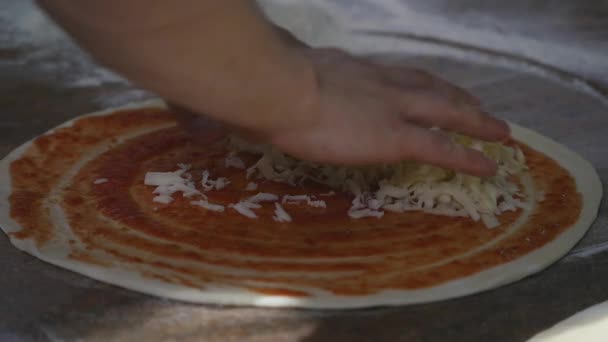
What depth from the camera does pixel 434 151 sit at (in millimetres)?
1301

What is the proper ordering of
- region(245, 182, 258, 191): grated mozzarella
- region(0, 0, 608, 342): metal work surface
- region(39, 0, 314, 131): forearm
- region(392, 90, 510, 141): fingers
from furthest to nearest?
region(245, 182, 258, 191): grated mozzarella → region(392, 90, 510, 141): fingers → region(0, 0, 608, 342): metal work surface → region(39, 0, 314, 131): forearm

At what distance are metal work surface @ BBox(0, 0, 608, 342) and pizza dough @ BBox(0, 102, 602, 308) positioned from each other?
0.07ft

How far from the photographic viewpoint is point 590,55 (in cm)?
251

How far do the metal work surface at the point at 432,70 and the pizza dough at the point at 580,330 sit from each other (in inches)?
4.4

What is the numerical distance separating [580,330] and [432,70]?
1477 millimetres

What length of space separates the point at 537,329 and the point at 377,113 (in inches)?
14.8

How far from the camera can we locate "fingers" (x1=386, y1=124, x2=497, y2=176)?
4.14ft

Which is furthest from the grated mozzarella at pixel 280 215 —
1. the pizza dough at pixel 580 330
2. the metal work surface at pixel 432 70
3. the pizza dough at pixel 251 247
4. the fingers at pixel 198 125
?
the pizza dough at pixel 580 330

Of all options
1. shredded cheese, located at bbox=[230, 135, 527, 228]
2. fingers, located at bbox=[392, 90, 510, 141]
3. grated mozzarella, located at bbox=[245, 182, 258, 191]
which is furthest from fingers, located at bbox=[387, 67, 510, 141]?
grated mozzarella, located at bbox=[245, 182, 258, 191]

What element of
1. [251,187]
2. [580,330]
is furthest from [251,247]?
[580,330]

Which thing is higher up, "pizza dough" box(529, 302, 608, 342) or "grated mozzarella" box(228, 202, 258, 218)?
"pizza dough" box(529, 302, 608, 342)

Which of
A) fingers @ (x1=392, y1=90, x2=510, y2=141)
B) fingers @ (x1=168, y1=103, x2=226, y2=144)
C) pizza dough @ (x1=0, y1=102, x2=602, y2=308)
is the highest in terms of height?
fingers @ (x1=392, y1=90, x2=510, y2=141)

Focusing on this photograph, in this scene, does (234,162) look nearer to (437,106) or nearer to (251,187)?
(251,187)

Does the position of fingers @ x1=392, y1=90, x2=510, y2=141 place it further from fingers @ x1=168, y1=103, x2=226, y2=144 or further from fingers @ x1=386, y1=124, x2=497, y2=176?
fingers @ x1=168, y1=103, x2=226, y2=144
